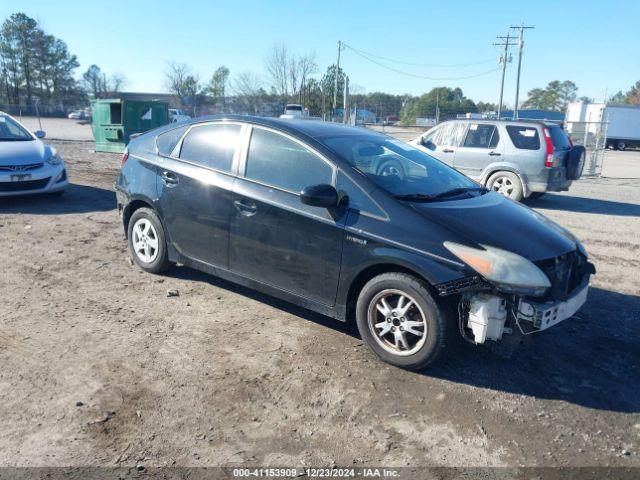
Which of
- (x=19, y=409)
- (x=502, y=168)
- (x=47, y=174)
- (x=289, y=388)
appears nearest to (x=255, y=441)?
(x=289, y=388)

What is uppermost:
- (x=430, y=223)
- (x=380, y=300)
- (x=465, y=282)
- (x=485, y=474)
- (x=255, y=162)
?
(x=255, y=162)

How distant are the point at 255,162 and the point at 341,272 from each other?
1313 mm

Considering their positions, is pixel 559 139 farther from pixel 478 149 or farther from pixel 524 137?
pixel 478 149

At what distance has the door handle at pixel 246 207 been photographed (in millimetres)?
4395

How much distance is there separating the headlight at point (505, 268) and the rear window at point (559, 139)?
8.00 metres

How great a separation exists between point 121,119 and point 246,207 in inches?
567

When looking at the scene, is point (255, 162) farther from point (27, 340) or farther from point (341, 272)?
point (27, 340)

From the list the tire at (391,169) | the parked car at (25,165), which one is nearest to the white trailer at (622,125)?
the parked car at (25,165)

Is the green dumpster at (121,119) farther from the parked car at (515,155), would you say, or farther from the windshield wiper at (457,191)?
the windshield wiper at (457,191)

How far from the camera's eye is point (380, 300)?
3814 millimetres

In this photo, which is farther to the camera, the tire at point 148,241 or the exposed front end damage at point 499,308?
the tire at point 148,241

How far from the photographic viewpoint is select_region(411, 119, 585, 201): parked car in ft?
34.5

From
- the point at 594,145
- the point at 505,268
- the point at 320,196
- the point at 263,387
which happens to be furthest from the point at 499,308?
the point at 594,145

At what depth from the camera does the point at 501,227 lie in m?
3.88
